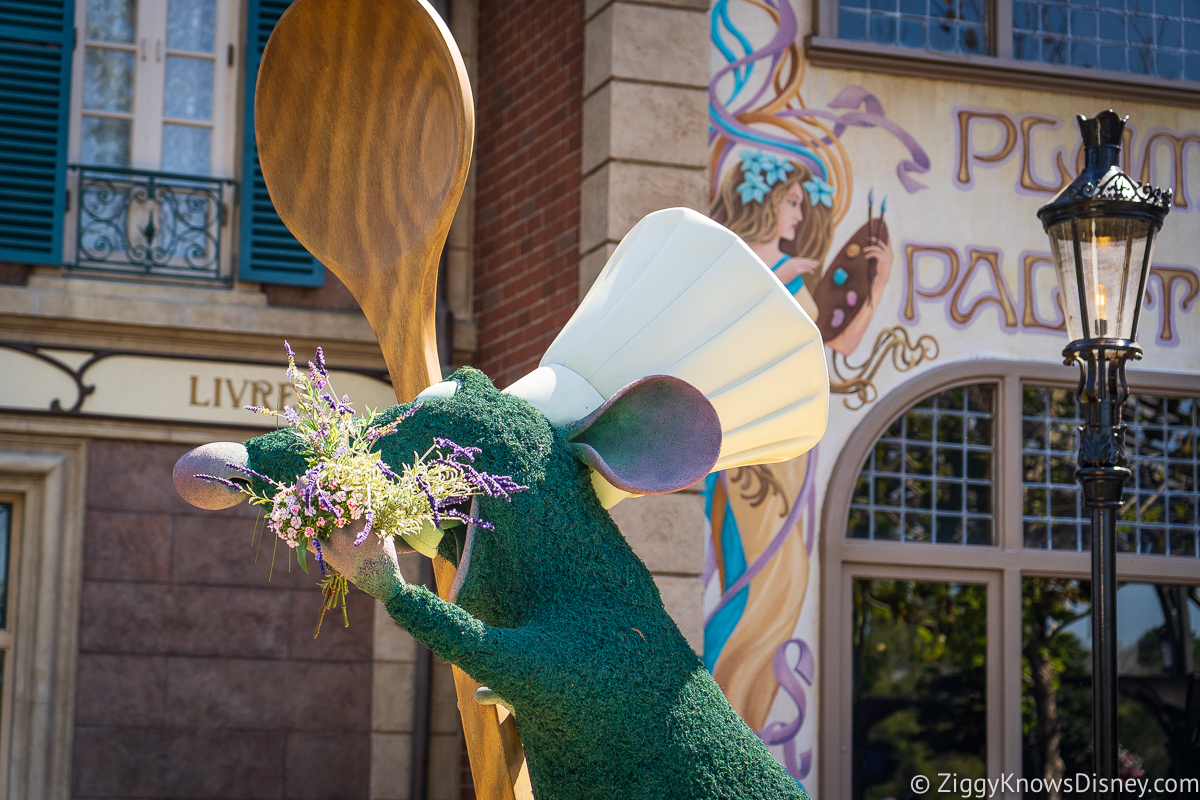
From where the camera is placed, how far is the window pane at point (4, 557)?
240 inches

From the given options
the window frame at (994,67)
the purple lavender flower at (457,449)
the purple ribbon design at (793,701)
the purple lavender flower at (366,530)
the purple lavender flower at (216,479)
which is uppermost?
the window frame at (994,67)

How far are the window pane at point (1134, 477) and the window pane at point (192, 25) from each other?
4179 mm

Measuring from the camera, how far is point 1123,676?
604 centimetres

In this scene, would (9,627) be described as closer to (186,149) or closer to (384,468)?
(186,149)

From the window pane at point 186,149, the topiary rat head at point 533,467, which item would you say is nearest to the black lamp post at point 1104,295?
the topiary rat head at point 533,467

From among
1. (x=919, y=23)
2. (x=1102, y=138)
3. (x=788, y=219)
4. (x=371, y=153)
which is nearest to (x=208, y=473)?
(x=371, y=153)

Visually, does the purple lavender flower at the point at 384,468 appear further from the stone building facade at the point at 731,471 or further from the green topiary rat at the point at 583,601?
the stone building facade at the point at 731,471

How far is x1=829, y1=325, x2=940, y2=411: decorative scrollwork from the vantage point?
18.9 ft

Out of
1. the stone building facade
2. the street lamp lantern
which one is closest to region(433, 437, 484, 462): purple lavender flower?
the street lamp lantern

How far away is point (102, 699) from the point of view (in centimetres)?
602

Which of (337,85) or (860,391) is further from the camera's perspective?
(860,391)

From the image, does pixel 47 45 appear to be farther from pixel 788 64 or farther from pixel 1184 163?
pixel 1184 163

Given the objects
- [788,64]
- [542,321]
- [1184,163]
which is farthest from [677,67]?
[1184,163]

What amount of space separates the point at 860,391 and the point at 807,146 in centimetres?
106
